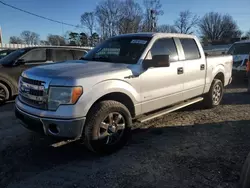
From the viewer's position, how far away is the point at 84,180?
2.96 metres

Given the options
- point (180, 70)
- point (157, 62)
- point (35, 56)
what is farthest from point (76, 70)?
point (35, 56)

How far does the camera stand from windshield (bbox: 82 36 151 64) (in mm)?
4094

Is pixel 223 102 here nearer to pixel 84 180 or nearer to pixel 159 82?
pixel 159 82

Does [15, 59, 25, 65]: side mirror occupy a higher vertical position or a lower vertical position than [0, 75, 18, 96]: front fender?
higher

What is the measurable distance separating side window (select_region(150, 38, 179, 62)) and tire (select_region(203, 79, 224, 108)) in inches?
71.1

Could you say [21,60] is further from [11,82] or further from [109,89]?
[109,89]

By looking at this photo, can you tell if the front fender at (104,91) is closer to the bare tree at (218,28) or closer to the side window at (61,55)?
the side window at (61,55)

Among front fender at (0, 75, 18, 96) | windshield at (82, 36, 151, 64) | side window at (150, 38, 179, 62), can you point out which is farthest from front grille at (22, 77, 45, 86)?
front fender at (0, 75, 18, 96)

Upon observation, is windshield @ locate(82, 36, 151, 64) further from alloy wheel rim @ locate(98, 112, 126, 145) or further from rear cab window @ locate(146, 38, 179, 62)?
alloy wheel rim @ locate(98, 112, 126, 145)

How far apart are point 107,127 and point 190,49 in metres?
2.85

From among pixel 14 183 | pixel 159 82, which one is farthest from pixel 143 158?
pixel 14 183

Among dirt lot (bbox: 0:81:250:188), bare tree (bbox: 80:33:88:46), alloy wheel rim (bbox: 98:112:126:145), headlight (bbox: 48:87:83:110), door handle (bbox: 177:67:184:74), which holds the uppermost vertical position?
bare tree (bbox: 80:33:88:46)

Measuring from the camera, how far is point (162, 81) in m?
4.28

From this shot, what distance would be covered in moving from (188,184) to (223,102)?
185 inches
